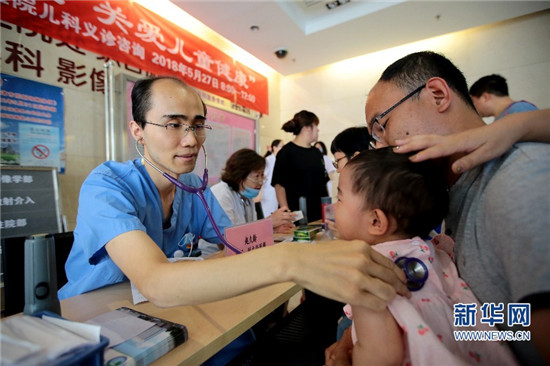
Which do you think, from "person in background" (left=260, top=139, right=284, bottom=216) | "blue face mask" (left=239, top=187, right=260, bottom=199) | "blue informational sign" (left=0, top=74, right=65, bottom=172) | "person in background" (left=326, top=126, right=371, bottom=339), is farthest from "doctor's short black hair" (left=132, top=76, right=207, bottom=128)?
"person in background" (left=260, top=139, right=284, bottom=216)

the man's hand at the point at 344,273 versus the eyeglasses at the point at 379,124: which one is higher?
the eyeglasses at the point at 379,124

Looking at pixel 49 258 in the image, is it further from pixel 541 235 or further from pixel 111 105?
pixel 111 105

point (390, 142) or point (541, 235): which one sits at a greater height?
point (390, 142)

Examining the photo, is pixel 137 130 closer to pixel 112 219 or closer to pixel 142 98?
pixel 142 98

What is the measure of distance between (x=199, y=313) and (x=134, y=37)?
117 inches

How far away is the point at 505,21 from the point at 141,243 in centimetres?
499

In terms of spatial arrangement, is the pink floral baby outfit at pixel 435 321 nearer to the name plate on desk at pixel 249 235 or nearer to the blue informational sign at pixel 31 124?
the name plate on desk at pixel 249 235

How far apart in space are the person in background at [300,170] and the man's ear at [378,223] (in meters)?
2.02

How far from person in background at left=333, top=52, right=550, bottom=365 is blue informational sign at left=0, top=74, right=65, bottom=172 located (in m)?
2.49

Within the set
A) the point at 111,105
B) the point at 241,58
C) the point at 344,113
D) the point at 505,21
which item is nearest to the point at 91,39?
the point at 111,105

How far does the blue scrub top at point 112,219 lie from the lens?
0.84m

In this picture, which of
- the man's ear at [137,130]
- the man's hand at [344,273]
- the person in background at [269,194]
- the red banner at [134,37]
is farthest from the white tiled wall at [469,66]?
the man's hand at [344,273]

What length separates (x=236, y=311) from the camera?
0.78m

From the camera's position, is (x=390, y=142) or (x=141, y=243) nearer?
(x=141, y=243)
